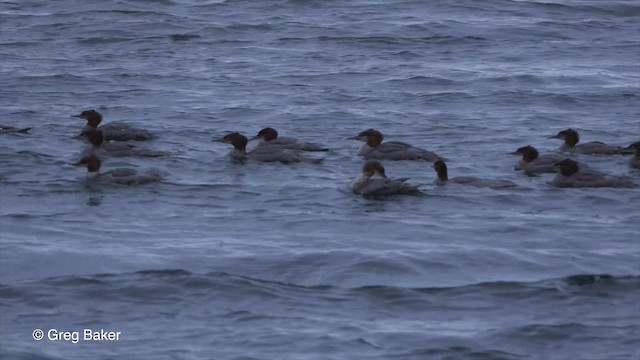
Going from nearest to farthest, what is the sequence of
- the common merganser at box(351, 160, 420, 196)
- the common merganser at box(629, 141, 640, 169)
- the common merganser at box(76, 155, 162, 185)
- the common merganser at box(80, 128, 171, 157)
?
the common merganser at box(351, 160, 420, 196)
the common merganser at box(76, 155, 162, 185)
the common merganser at box(629, 141, 640, 169)
the common merganser at box(80, 128, 171, 157)

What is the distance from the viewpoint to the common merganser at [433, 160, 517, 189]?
20000 mm

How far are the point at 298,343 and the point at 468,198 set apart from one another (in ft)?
19.1

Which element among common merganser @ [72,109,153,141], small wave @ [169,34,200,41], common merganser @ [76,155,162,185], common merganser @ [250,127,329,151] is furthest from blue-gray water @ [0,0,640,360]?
common merganser @ [72,109,153,141]

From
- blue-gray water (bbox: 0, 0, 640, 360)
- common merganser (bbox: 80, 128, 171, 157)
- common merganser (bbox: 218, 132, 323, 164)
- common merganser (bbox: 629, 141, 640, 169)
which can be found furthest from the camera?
common merganser (bbox: 80, 128, 171, 157)

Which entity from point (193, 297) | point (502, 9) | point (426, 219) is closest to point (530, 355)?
point (193, 297)

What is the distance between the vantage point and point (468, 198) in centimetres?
1958

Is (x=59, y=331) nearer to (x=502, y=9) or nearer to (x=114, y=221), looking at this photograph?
(x=114, y=221)

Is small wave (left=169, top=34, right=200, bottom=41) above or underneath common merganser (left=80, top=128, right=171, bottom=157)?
underneath

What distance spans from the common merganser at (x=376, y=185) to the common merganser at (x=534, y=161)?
6.08ft

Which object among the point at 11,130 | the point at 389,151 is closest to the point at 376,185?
the point at 389,151

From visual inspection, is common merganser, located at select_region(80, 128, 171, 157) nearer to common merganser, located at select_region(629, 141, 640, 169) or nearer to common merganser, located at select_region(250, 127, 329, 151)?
common merganser, located at select_region(250, 127, 329, 151)

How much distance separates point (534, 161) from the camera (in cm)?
2116

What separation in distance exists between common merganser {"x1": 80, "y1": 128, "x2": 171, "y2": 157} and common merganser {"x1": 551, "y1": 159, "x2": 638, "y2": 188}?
5.13 meters

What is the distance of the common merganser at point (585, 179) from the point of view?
19984 mm
